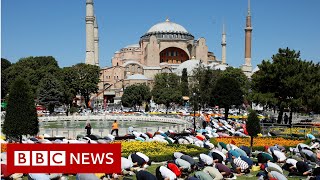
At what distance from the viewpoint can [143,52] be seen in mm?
84438

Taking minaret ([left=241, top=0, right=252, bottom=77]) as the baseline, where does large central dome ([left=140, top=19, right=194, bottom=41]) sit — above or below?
above

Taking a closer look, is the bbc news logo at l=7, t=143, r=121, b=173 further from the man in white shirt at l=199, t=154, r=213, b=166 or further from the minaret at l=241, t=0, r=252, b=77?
the minaret at l=241, t=0, r=252, b=77

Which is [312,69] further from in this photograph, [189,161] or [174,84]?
[174,84]

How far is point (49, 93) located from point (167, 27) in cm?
5162

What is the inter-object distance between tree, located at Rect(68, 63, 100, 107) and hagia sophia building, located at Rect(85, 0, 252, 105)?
15.5 m

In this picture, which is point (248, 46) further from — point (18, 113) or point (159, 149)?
point (18, 113)

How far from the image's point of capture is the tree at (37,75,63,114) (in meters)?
39.8

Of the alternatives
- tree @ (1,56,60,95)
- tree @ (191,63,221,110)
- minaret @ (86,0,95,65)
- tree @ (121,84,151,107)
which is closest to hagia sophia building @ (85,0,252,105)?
minaret @ (86,0,95,65)

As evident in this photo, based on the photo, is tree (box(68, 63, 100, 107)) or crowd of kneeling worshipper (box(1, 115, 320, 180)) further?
tree (box(68, 63, 100, 107))

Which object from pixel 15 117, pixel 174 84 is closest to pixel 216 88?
pixel 15 117

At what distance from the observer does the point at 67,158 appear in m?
7.91

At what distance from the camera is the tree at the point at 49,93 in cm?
3978

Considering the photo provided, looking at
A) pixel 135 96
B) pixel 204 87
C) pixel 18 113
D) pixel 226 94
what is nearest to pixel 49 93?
Answer: pixel 135 96

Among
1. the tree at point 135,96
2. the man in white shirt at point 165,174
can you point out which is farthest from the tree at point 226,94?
the man in white shirt at point 165,174
